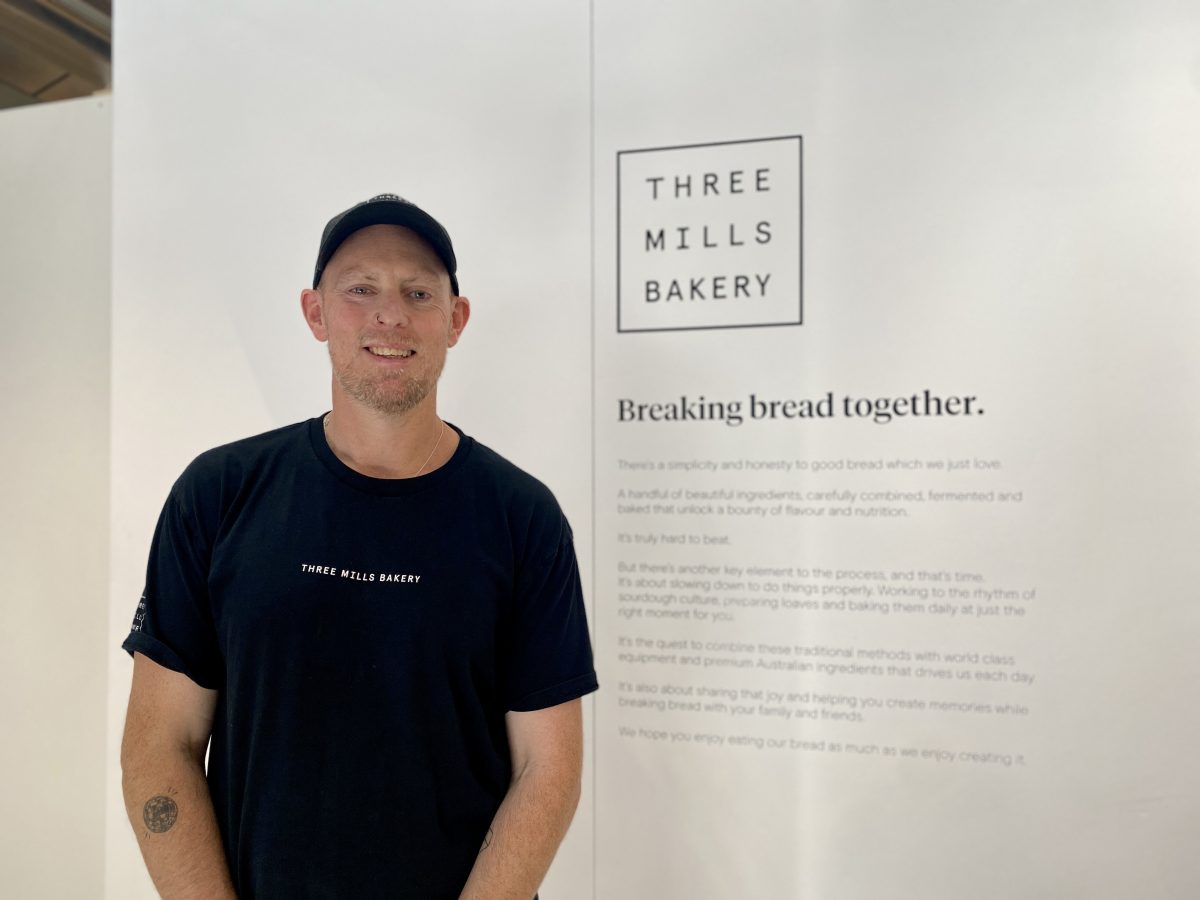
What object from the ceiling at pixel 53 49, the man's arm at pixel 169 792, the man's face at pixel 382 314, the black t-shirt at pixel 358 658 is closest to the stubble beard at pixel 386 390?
the man's face at pixel 382 314

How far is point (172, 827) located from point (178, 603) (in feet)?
1.05

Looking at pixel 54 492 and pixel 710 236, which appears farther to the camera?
pixel 54 492

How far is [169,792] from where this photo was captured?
1221 mm

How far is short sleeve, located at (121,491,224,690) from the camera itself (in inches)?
48.5

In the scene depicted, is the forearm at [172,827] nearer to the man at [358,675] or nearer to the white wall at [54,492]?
the man at [358,675]

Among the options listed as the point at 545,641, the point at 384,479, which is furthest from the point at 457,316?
the point at 545,641

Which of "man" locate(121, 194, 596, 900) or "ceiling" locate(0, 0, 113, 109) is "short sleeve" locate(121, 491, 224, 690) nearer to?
"man" locate(121, 194, 596, 900)

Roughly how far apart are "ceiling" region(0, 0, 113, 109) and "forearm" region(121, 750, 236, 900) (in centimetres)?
231

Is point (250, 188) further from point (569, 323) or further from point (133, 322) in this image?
point (569, 323)

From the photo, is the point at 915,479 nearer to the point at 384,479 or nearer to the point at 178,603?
the point at 384,479

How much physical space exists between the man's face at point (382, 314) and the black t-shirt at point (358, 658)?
151 millimetres

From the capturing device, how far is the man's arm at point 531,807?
1.21 meters

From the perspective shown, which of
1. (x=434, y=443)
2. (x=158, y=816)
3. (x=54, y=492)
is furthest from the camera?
(x=54, y=492)

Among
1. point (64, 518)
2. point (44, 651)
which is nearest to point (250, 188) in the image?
point (64, 518)
